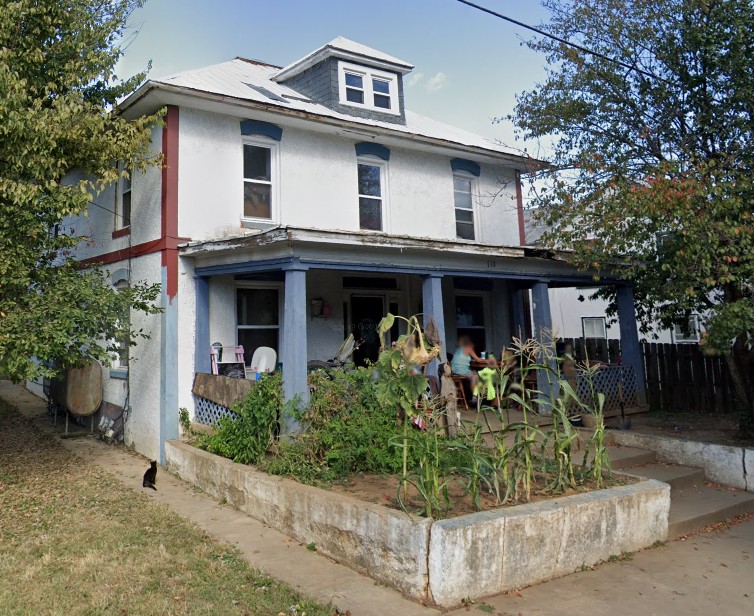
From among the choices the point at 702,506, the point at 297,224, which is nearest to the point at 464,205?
the point at 297,224

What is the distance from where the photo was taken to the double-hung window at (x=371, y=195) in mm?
11852

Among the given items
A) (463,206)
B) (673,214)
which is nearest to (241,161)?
(463,206)

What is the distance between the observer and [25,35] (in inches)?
319

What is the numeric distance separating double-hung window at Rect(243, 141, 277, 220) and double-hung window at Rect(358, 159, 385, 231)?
1943mm

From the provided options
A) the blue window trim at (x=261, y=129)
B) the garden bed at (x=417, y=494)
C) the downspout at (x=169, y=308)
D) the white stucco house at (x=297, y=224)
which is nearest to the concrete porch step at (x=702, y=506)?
the garden bed at (x=417, y=494)

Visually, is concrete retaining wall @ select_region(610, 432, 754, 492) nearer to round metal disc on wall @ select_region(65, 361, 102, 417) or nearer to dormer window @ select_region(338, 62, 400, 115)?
dormer window @ select_region(338, 62, 400, 115)

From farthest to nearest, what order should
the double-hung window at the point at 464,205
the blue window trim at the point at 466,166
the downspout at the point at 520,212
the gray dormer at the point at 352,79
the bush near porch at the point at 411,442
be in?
the downspout at the point at 520,212 < the double-hung window at the point at 464,205 < the blue window trim at the point at 466,166 < the gray dormer at the point at 352,79 < the bush near porch at the point at 411,442

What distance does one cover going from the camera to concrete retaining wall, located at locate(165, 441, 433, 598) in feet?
15.3

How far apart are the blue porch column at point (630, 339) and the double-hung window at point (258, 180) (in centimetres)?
733

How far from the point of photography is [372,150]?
1185cm

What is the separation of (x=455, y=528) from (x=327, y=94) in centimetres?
1013

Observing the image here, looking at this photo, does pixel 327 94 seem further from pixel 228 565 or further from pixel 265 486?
pixel 228 565

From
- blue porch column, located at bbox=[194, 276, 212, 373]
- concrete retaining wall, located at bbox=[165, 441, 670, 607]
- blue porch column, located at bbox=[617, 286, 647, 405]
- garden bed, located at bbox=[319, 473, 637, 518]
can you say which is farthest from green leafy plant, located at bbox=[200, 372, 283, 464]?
blue porch column, located at bbox=[617, 286, 647, 405]

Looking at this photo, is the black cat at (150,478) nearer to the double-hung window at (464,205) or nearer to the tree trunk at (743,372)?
the double-hung window at (464,205)
